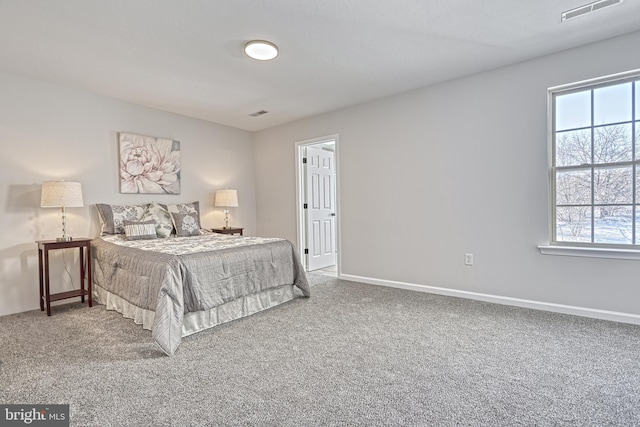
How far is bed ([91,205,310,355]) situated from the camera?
244 centimetres

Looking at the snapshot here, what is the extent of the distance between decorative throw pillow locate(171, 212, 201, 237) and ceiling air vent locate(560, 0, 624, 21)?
4.09 meters

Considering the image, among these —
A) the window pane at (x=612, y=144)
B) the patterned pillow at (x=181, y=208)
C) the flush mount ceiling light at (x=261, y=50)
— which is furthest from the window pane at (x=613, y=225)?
the patterned pillow at (x=181, y=208)

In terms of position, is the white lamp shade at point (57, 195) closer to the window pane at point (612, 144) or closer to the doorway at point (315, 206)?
the doorway at point (315, 206)

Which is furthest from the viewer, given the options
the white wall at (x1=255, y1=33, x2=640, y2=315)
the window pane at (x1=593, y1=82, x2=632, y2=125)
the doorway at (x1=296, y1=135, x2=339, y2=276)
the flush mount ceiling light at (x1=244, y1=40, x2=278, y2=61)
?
the doorway at (x1=296, y1=135, x2=339, y2=276)

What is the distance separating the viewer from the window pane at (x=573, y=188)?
114 inches

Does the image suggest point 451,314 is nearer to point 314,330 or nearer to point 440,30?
point 314,330

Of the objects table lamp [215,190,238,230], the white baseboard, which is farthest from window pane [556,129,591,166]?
table lamp [215,190,238,230]

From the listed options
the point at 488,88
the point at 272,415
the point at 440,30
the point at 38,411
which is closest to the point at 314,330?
the point at 272,415

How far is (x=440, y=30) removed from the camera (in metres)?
2.50

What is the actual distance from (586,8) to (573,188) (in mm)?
1444

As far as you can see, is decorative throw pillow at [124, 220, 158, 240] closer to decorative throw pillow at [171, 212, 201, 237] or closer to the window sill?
decorative throw pillow at [171, 212, 201, 237]

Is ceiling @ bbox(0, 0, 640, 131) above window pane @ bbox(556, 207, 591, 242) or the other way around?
above

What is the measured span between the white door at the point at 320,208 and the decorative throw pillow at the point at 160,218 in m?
1.96

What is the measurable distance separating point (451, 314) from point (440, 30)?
2.36 metres
